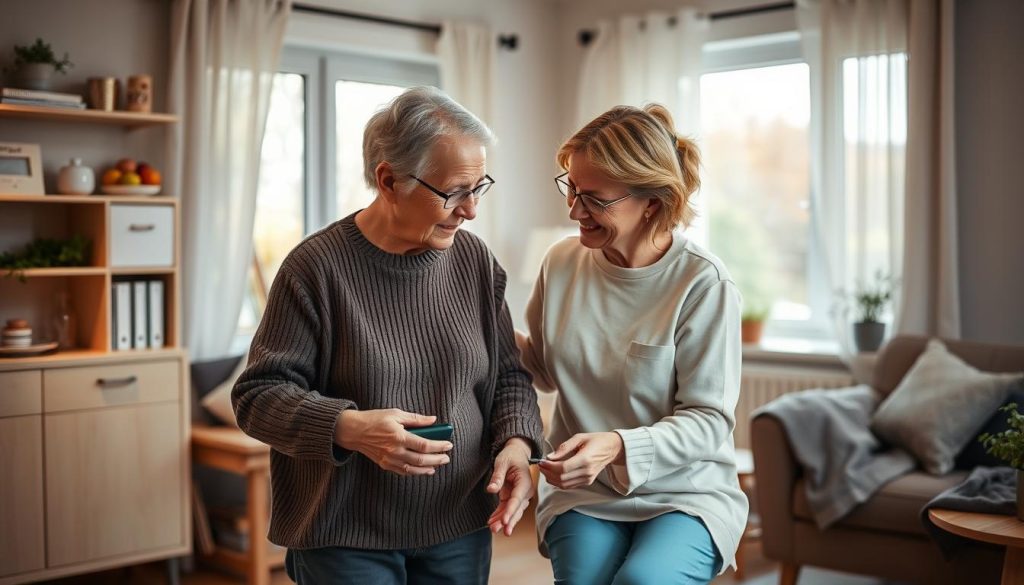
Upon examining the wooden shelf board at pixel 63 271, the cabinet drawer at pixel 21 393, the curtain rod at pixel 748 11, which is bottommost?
the cabinet drawer at pixel 21 393

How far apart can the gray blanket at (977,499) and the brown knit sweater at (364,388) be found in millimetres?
1537

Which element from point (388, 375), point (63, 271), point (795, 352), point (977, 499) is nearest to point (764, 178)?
point (795, 352)

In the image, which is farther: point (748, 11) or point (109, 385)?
point (748, 11)

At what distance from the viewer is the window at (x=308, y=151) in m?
4.65

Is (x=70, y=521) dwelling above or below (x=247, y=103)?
below

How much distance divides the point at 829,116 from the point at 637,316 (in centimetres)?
294

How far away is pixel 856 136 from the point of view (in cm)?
448

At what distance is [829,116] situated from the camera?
15.0 ft

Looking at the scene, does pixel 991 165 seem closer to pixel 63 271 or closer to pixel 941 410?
pixel 941 410

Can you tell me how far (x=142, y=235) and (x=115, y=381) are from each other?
1.75 feet

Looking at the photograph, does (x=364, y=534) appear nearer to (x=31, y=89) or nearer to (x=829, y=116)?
(x=31, y=89)

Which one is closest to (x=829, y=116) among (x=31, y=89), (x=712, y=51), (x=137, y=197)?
(x=712, y=51)

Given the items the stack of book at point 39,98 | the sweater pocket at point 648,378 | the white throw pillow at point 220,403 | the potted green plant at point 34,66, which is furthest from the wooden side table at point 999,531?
the potted green plant at point 34,66

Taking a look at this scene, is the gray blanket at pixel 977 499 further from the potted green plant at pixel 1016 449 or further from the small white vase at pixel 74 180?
the small white vase at pixel 74 180
